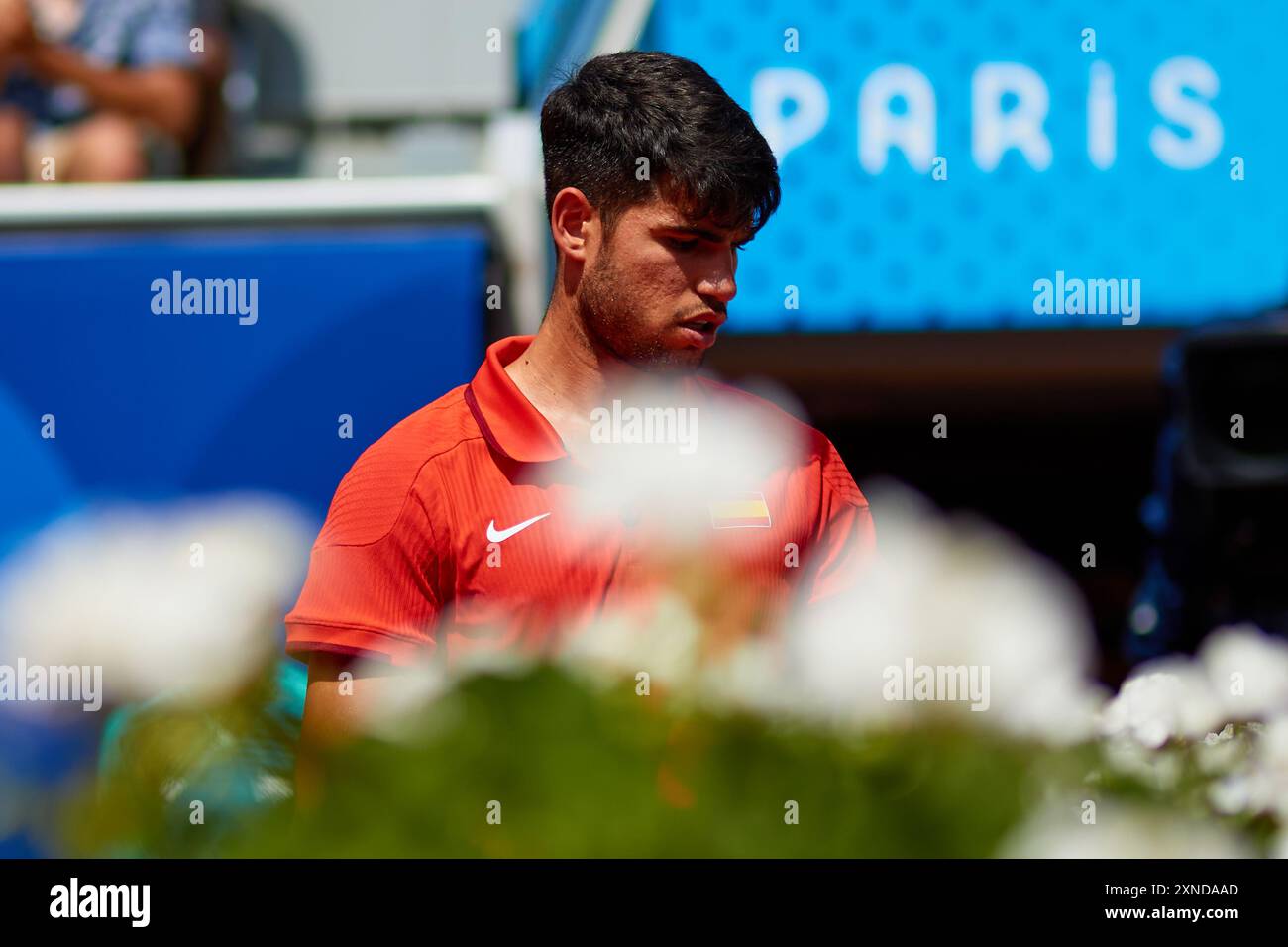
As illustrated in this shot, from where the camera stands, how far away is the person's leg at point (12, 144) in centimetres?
295

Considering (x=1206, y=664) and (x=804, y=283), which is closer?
(x=1206, y=664)

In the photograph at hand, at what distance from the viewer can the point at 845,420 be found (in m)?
2.92

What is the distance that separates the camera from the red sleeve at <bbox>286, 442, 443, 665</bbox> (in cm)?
134

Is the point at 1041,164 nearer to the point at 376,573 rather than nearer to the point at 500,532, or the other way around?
the point at 500,532

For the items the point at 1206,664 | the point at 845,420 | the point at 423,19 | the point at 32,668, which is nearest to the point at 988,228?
the point at 845,420

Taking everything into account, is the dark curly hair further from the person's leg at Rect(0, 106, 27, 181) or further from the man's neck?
the person's leg at Rect(0, 106, 27, 181)

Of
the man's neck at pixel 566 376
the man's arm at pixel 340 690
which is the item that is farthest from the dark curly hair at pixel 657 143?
the man's arm at pixel 340 690

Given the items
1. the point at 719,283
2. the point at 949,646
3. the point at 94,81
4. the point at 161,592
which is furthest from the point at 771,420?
the point at 94,81

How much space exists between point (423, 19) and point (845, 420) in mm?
1452

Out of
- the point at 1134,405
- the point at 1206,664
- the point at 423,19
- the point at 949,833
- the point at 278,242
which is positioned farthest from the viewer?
the point at 423,19

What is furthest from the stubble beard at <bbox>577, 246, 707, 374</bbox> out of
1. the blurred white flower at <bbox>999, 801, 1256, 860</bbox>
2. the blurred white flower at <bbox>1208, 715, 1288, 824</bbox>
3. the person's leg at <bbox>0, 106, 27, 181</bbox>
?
the person's leg at <bbox>0, 106, 27, 181</bbox>

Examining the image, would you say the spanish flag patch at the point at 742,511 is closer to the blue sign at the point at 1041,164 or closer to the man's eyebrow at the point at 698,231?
the man's eyebrow at the point at 698,231

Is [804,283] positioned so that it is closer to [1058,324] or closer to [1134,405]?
[1058,324]
